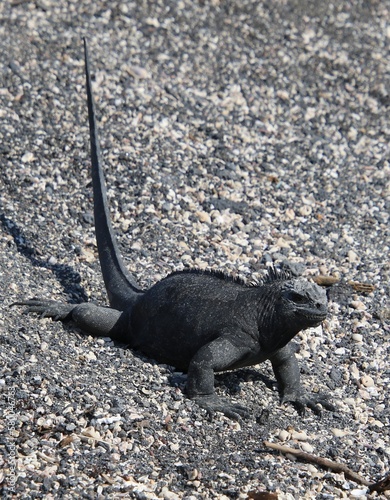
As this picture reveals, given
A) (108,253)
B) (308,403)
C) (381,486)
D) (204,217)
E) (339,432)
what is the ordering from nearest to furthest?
(381,486)
(339,432)
(308,403)
(108,253)
(204,217)

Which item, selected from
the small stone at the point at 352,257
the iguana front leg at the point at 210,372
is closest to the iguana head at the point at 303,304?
the iguana front leg at the point at 210,372

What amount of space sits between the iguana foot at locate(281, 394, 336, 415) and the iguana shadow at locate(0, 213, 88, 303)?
1729 mm

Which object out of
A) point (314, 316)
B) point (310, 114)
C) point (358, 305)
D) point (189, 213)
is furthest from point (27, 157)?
point (314, 316)

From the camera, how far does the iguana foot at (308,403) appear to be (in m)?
5.29

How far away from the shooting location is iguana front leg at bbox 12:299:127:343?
5.73 m

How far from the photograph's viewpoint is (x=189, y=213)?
24.6 ft

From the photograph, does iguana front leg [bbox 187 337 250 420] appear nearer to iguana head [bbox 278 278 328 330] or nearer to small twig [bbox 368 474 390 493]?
iguana head [bbox 278 278 328 330]

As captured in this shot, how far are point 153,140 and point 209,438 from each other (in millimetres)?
4006

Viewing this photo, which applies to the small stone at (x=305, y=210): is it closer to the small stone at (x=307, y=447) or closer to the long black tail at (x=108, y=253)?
the long black tail at (x=108, y=253)

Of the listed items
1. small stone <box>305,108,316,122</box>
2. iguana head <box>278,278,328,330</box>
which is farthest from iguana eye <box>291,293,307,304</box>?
small stone <box>305,108,316,122</box>

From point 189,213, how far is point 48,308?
200 centimetres

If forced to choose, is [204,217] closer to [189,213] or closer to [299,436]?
[189,213]

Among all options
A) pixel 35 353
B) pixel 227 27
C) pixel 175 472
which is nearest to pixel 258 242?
pixel 35 353

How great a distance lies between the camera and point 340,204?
26.6 feet
